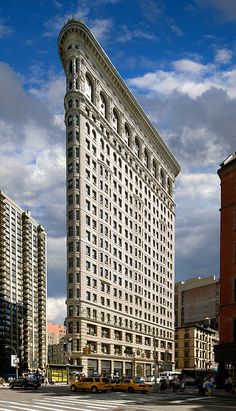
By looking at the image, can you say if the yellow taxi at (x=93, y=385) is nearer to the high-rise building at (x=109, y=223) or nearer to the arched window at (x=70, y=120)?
the high-rise building at (x=109, y=223)

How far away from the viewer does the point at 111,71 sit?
105 m

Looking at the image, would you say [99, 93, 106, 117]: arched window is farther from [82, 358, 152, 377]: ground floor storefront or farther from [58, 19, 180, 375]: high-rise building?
[82, 358, 152, 377]: ground floor storefront

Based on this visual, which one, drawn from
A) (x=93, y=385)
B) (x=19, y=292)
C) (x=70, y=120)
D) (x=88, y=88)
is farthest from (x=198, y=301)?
(x=93, y=385)

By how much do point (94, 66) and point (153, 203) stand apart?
41.9m

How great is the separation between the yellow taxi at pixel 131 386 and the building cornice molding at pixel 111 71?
64261mm

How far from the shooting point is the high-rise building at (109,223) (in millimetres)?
87188

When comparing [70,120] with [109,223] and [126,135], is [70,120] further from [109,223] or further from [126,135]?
[126,135]

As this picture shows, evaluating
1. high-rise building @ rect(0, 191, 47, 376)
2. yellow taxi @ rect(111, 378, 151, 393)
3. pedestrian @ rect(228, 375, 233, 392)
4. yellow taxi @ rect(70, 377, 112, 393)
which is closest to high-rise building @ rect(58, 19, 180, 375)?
yellow taxi @ rect(111, 378, 151, 393)

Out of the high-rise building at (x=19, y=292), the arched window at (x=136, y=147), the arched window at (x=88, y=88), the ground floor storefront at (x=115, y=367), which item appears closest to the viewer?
the ground floor storefront at (x=115, y=367)

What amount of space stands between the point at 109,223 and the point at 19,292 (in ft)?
298

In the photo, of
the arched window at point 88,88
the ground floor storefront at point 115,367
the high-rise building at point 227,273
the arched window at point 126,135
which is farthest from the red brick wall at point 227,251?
the arched window at point 126,135

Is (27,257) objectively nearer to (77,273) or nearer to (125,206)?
(125,206)

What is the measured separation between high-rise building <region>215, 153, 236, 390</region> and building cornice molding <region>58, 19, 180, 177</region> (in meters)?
42.6

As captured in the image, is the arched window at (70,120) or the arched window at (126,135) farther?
the arched window at (126,135)
